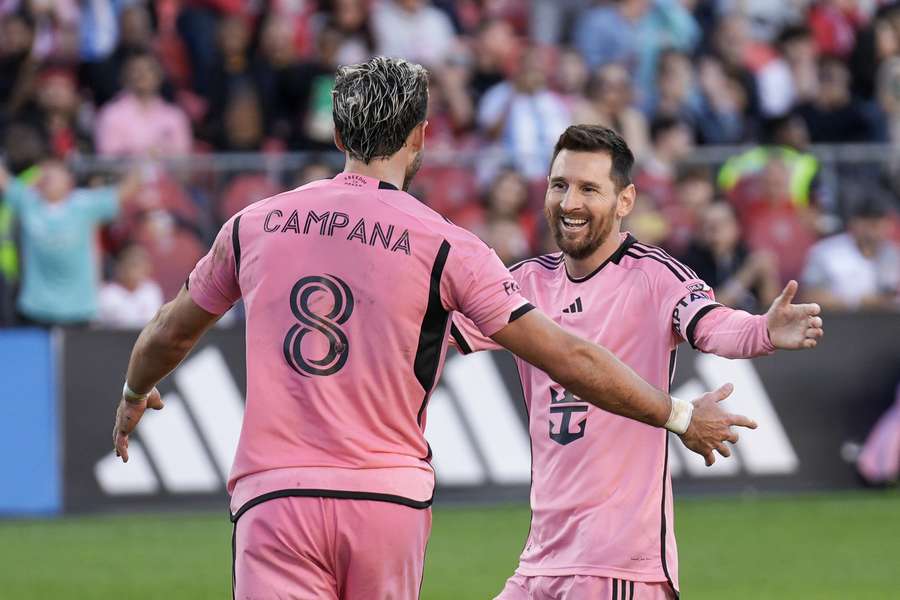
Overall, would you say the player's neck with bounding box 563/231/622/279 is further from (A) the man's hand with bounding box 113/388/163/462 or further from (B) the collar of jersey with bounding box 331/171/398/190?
(A) the man's hand with bounding box 113/388/163/462

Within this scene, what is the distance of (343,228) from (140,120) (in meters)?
10.2

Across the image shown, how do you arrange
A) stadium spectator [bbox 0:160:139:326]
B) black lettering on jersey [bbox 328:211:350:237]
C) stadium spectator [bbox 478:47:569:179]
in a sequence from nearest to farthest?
1. black lettering on jersey [bbox 328:211:350:237]
2. stadium spectator [bbox 0:160:139:326]
3. stadium spectator [bbox 478:47:569:179]

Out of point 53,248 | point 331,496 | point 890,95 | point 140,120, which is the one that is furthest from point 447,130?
point 331,496

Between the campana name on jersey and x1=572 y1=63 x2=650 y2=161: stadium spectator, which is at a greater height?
the campana name on jersey

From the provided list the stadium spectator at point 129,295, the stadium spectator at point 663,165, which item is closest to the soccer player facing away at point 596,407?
the stadium spectator at point 129,295

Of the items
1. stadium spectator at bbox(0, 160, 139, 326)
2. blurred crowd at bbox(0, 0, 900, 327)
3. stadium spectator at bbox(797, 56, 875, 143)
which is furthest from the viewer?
stadium spectator at bbox(797, 56, 875, 143)

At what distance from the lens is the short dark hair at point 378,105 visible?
184 inches

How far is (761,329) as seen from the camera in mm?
5172

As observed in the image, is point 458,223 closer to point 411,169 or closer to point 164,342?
point 164,342

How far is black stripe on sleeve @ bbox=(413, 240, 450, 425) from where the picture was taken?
4664 millimetres

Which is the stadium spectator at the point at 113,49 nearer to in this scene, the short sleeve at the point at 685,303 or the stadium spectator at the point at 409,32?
the stadium spectator at the point at 409,32

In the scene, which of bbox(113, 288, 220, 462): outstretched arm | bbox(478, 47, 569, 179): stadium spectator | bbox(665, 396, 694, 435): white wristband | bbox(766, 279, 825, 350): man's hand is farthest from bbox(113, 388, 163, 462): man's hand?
bbox(478, 47, 569, 179): stadium spectator

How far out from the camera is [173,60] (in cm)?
1585

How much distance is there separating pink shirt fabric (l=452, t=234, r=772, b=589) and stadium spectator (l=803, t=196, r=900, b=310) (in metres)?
8.72
